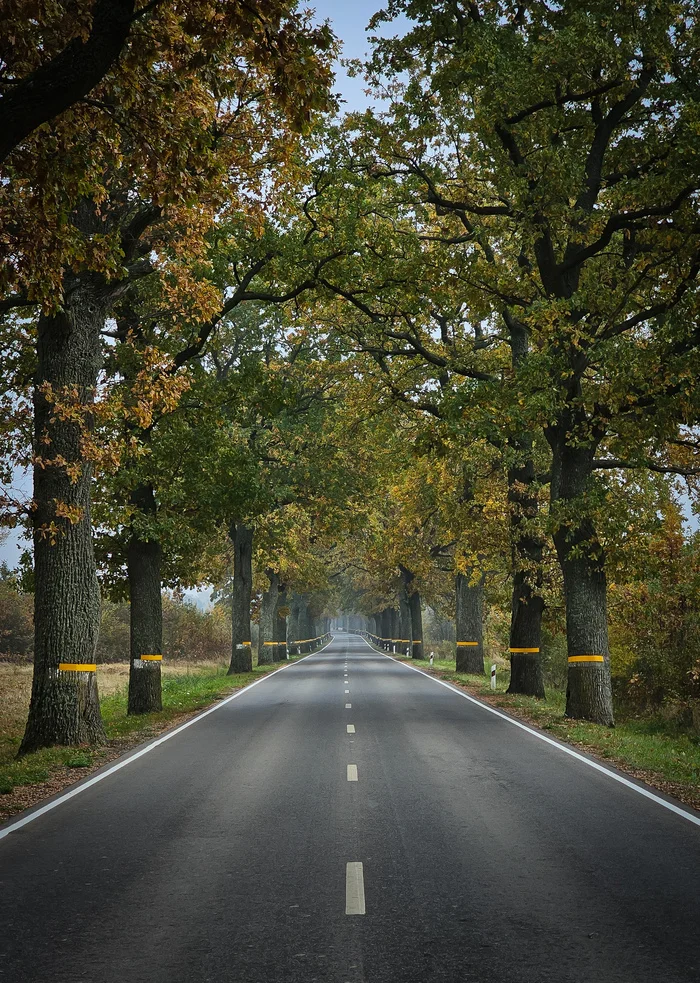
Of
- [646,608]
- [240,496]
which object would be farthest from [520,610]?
[240,496]

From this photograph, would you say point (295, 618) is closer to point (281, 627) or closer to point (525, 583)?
point (281, 627)

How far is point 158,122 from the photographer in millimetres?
8398

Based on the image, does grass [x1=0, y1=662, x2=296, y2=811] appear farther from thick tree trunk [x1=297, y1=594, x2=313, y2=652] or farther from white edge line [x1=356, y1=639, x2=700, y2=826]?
thick tree trunk [x1=297, y1=594, x2=313, y2=652]

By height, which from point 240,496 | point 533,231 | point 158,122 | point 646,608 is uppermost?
point 533,231

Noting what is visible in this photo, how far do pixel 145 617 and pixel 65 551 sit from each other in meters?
7.47

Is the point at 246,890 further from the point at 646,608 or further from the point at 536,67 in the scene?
the point at 646,608

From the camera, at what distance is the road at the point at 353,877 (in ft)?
17.1

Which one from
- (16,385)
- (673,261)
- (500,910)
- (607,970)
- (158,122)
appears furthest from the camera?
(16,385)

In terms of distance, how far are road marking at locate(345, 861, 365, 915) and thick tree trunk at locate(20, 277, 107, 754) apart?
8235mm

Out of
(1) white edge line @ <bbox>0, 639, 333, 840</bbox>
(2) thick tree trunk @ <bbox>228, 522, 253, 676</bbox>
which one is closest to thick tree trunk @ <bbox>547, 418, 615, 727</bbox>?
(1) white edge line @ <bbox>0, 639, 333, 840</bbox>

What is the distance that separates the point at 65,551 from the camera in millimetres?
14695

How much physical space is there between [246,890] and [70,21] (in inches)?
272

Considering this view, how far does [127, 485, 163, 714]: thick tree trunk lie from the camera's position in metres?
21.3

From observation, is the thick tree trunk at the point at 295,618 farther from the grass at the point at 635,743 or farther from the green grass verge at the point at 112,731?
the grass at the point at 635,743
